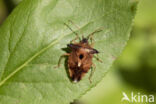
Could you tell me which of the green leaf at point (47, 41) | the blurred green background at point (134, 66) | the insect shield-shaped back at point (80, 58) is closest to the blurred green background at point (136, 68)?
the blurred green background at point (134, 66)

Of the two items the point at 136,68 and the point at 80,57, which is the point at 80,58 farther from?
the point at 136,68

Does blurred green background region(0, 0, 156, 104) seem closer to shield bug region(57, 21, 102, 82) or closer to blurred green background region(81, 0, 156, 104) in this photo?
blurred green background region(81, 0, 156, 104)

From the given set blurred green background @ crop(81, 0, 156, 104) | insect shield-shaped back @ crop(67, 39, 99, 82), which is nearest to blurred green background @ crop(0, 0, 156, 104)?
blurred green background @ crop(81, 0, 156, 104)
